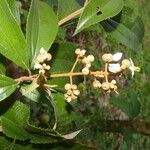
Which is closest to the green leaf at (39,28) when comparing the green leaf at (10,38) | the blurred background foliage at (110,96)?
the green leaf at (10,38)

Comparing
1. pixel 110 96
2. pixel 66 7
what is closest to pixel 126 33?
pixel 66 7

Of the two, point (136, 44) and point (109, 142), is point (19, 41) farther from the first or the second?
point (109, 142)

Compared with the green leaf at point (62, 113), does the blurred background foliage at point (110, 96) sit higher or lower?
lower

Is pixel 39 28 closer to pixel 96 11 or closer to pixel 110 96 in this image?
pixel 96 11

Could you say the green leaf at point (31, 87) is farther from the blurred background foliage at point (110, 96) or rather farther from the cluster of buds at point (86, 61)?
the blurred background foliage at point (110, 96)

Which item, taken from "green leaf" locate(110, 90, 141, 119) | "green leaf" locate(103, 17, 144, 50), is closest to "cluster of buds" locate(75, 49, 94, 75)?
"green leaf" locate(103, 17, 144, 50)

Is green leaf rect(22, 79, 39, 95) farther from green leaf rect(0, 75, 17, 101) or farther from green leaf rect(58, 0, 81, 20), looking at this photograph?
green leaf rect(58, 0, 81, 20)

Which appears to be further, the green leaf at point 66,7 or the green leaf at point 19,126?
the green leaf at point 66,7
